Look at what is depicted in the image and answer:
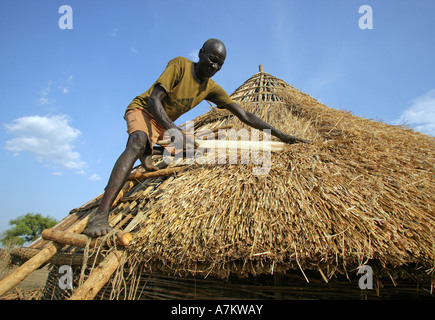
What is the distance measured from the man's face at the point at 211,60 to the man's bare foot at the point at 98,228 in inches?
72.1

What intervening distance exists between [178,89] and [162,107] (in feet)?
1.28

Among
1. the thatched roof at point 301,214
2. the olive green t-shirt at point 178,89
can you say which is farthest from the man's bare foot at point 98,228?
the olive green t-shirt at point 178,89

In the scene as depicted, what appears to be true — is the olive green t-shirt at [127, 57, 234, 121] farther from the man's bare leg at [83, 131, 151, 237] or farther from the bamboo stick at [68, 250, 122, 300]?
the bamboo stick at [68, 250, 122, 300]

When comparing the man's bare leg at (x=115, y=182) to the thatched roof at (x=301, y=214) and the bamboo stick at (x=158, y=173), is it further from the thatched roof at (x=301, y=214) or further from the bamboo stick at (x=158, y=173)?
the bamboo stick at (x=158, y=173)

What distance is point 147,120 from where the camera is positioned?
280 centimetres

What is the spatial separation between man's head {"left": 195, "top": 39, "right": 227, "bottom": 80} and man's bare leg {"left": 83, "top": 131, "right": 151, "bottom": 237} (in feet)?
3.29

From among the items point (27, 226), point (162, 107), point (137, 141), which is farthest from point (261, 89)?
point (27, 226)

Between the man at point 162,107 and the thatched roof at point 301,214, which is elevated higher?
the man at point 162,107

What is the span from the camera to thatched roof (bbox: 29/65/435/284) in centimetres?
199

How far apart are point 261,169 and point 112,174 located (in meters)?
1.45

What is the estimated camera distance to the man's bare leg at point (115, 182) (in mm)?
2303

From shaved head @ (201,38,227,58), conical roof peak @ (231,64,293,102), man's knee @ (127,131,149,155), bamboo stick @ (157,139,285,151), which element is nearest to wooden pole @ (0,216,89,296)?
man's knee @ (127,131,149,155)

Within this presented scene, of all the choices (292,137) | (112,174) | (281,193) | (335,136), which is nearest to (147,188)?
(112,174)
